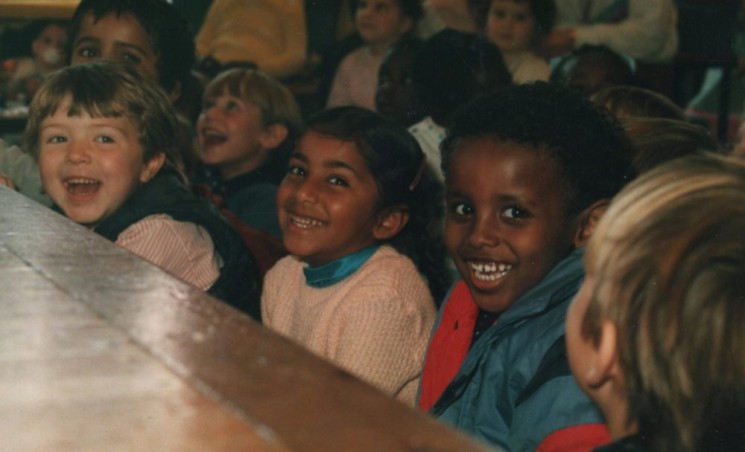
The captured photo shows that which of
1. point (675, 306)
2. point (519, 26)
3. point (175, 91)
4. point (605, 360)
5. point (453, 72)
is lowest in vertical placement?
point (519, 26)

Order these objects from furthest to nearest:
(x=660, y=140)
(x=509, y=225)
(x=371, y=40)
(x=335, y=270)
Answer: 1. (x=371, y=40)
2. (x=335, y=270)
3. (x=660, y=140)
4. (x=509, y=225)

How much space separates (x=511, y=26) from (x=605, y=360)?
4805 mm

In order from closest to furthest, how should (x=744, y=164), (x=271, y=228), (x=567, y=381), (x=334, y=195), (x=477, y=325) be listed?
(x=744, y=164) → (x=567, y=381) → (x=477, y=325) → (x=334, y=195) → (x=271, y=228)

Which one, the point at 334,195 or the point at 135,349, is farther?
the point at 334,195

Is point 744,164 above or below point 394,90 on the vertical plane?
above

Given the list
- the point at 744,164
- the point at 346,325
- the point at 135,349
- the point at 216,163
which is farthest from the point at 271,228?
the point at 135,349

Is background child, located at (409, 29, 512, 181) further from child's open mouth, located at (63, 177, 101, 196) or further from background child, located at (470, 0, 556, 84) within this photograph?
child's open mouth, located at (63, 177, 101, 196)

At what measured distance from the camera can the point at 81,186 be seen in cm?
364

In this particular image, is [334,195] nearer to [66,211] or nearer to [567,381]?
[66,211]

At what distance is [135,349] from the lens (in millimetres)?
1180

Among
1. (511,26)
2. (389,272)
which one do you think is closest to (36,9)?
(511,26)

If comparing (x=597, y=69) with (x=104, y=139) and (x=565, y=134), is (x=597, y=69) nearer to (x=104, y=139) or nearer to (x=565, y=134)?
(x=104, y=139)

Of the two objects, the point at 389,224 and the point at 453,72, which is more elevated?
the point at 389,224

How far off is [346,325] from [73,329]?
1.73 metres
